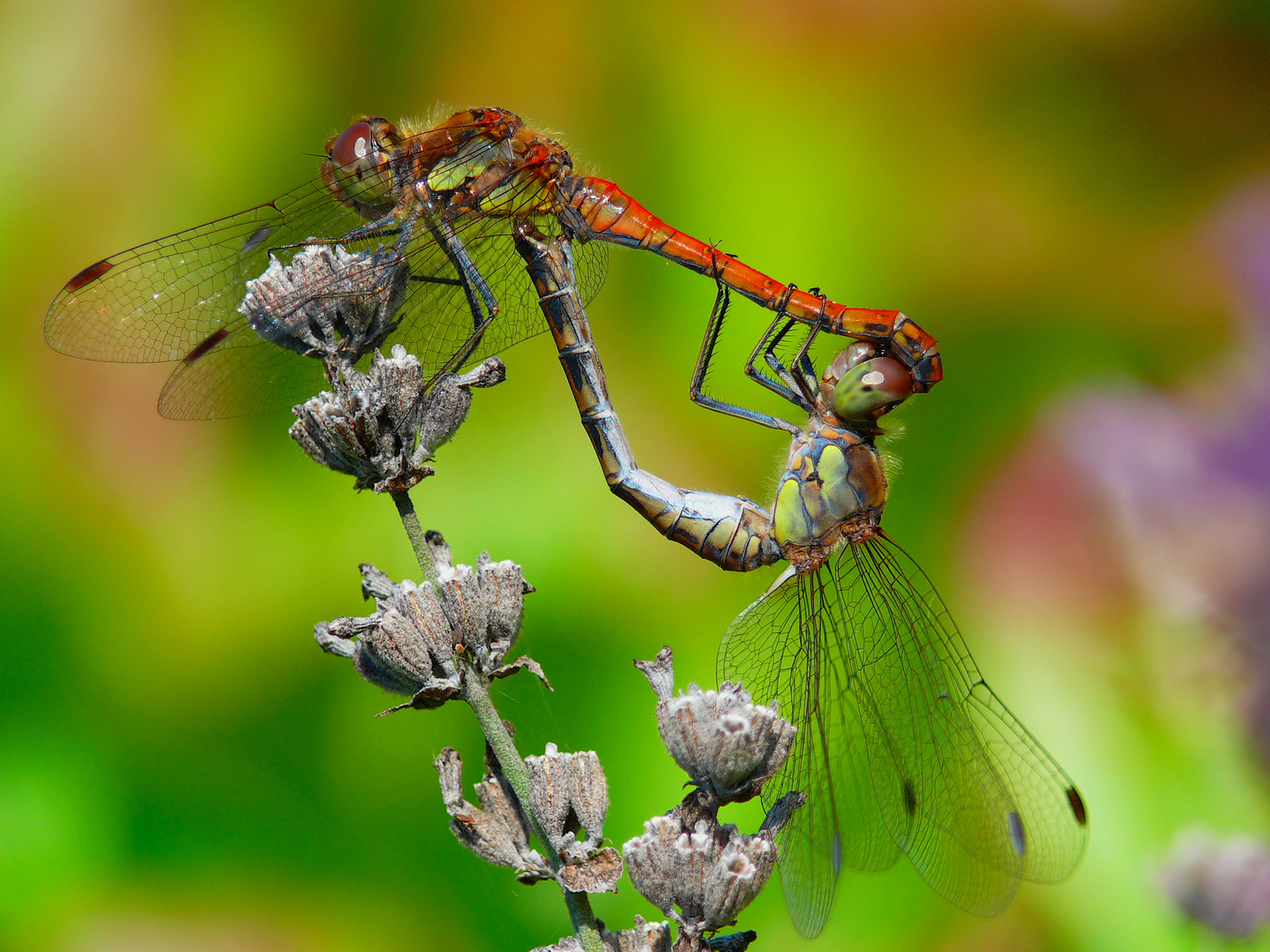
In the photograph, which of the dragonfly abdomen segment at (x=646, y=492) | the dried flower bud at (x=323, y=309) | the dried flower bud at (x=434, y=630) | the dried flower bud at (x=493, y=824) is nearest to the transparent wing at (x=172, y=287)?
the dried flower bud at (x=323, y=309)

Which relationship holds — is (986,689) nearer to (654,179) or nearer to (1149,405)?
(1149,405)

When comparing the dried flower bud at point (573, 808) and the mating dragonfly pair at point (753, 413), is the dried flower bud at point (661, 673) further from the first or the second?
the mating dragonfly pair at point (753, 413)

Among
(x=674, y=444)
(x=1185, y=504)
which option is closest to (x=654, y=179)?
(x=674, y=444)

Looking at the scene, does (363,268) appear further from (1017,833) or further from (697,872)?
(1017,833)

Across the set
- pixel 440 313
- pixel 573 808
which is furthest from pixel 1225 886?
pixel 440 313

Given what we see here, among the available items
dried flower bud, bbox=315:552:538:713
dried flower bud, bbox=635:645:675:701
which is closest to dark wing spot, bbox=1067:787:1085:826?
dried flower bud, bbox=635:645:675:701

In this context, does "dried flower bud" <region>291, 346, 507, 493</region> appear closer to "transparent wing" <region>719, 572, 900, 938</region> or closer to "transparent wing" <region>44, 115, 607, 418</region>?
"transparent wing" <region>44, 115, 607, 418</region>
